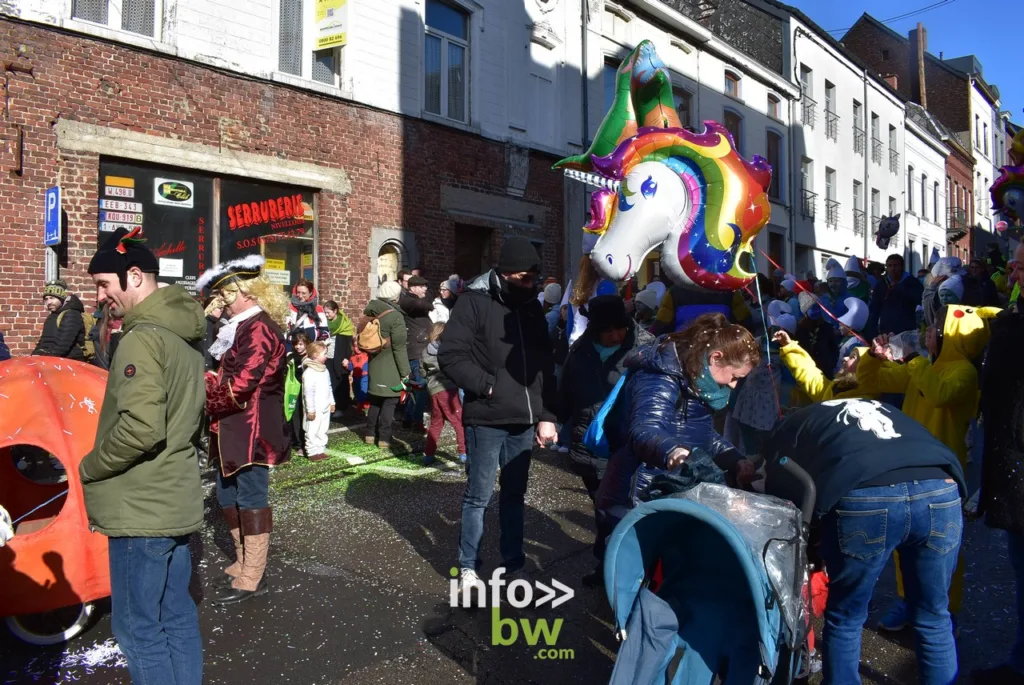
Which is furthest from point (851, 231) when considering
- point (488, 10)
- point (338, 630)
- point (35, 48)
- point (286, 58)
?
point (338, 630)

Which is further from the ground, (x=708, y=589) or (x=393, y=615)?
(x=708, y=589)

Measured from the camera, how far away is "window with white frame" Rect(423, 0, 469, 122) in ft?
47.3

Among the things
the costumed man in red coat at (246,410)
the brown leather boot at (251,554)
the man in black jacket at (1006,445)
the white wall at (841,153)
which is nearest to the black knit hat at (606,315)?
the costumed man in red coat at (246,410)

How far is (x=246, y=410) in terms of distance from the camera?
473cm

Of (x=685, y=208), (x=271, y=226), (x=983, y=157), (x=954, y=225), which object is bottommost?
(x=685, y=208)

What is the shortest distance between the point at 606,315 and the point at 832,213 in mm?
27343

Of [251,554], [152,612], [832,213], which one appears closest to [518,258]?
[251,554]

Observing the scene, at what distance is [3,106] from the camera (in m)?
9.43

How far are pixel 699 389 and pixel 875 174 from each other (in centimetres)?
3334

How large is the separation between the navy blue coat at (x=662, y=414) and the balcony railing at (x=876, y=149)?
108 ft

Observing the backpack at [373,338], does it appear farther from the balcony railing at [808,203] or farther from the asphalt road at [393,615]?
the balcony railing at [808,203]

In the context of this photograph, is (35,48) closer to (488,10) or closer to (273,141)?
(273,141)

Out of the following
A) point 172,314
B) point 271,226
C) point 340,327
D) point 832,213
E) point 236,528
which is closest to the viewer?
point 172,314

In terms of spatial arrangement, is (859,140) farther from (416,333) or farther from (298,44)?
(416,333)
